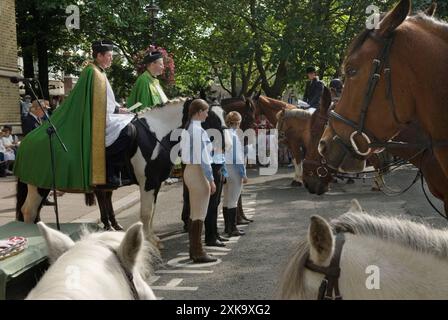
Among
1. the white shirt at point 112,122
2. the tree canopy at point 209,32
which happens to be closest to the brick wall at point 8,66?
the tree canopy at point 209,32

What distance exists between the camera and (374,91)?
3.65 metres

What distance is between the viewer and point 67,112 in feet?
21.2

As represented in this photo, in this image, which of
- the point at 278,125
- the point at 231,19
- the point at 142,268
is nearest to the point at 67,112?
the point at 142,268

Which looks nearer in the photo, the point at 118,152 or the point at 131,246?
the point at 131,246

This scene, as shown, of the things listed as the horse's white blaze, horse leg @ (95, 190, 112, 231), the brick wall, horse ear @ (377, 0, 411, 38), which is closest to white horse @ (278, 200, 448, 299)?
horse ear @ (377, 0, 411, 38)

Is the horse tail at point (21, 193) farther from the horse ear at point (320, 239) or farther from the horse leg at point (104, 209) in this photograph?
the horse ear at point (320, 239)

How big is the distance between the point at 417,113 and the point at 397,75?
0.31 meters

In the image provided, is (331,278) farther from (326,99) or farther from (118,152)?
(326,99)

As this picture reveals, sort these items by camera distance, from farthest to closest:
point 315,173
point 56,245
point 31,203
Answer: point 315,173 → point 31,203 → point 56,245

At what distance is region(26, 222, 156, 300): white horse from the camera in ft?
5.32

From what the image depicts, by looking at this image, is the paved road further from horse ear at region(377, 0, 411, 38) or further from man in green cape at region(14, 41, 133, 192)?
horse ear at region(377, 0, 411, 38)

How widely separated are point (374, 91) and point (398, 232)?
1.88 metres

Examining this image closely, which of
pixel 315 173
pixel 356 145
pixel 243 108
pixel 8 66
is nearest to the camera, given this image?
pixel 356 145

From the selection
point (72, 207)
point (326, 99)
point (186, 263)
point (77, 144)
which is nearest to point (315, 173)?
point (186, 263)
